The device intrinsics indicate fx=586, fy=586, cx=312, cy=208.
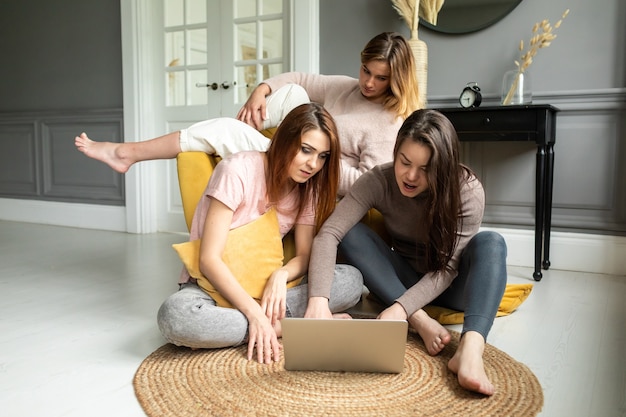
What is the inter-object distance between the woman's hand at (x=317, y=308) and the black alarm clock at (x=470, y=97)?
1.49 metres

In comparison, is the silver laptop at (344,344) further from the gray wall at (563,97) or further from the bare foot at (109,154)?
the gray wall at (563,97)

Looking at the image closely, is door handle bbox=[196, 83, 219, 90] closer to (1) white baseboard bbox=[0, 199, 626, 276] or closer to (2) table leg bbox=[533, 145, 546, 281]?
(1) white baseboard bbox=[0, 199, 626, 276]

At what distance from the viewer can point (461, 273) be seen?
67.9 inches

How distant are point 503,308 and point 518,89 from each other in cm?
114

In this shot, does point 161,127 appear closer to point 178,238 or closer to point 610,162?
point 178,238

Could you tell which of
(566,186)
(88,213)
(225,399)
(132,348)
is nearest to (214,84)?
(88,213)

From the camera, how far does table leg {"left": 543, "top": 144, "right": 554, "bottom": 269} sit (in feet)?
Answer: 8.66

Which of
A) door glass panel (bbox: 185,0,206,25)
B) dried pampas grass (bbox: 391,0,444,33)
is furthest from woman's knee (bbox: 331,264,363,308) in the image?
door glass panel (bbox: 185,0,206,25)

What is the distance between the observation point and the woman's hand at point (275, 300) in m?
1.59

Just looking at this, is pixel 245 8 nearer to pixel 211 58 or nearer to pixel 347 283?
pixel 211 58

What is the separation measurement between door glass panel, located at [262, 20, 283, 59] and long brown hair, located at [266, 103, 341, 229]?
194cm

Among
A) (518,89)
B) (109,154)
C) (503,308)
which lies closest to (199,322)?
(109,154)

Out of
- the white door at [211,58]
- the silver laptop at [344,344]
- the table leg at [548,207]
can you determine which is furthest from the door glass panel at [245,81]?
the silver laptop at [344,344]

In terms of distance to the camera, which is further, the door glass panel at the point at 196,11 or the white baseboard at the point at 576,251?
the door glass panel at the point at 196,11
